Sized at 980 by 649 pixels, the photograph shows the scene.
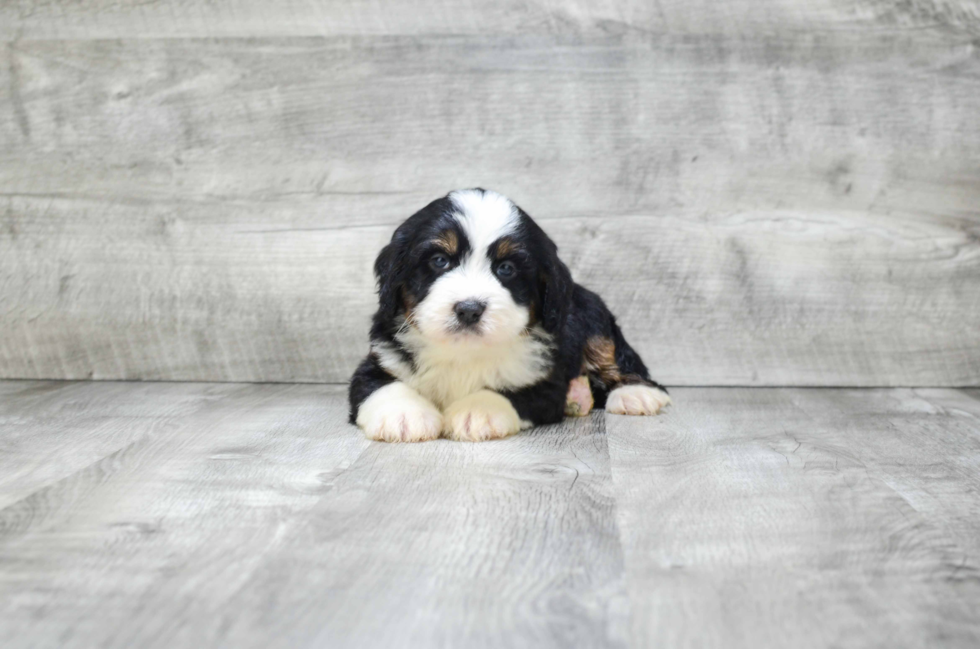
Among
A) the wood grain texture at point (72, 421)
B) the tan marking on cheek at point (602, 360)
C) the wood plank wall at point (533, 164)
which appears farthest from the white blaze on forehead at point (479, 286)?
the wood plank wall at point (533, 164)

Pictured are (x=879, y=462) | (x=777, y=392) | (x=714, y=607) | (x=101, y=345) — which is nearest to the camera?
(x=714, y=607)

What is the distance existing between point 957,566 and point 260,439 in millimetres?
2073

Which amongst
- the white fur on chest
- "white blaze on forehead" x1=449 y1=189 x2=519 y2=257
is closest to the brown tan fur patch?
the white fur on chest

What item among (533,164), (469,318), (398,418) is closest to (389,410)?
(398,418)

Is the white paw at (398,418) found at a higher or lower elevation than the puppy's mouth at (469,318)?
lower

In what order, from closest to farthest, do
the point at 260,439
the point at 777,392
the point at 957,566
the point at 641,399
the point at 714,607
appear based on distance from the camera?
1. the point at 714,607
2. the point at 957,566
3. the point at 260,439
4. the point at 641,399
5. the point at 777,392

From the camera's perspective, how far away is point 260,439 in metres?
3.02

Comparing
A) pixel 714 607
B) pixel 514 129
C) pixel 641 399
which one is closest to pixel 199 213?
pixel 514 129

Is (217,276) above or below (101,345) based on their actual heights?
above

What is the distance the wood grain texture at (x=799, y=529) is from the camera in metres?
1.56

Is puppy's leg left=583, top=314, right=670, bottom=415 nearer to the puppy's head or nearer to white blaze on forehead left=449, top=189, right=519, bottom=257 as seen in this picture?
the puppy's head

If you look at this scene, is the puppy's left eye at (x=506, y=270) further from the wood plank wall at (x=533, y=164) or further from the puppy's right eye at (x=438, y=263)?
the wood plank wall at (x=533, y=164)

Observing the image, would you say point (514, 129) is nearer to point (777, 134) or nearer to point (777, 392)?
point (777, 134)

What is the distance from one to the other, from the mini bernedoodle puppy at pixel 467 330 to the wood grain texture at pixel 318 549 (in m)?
0.19
